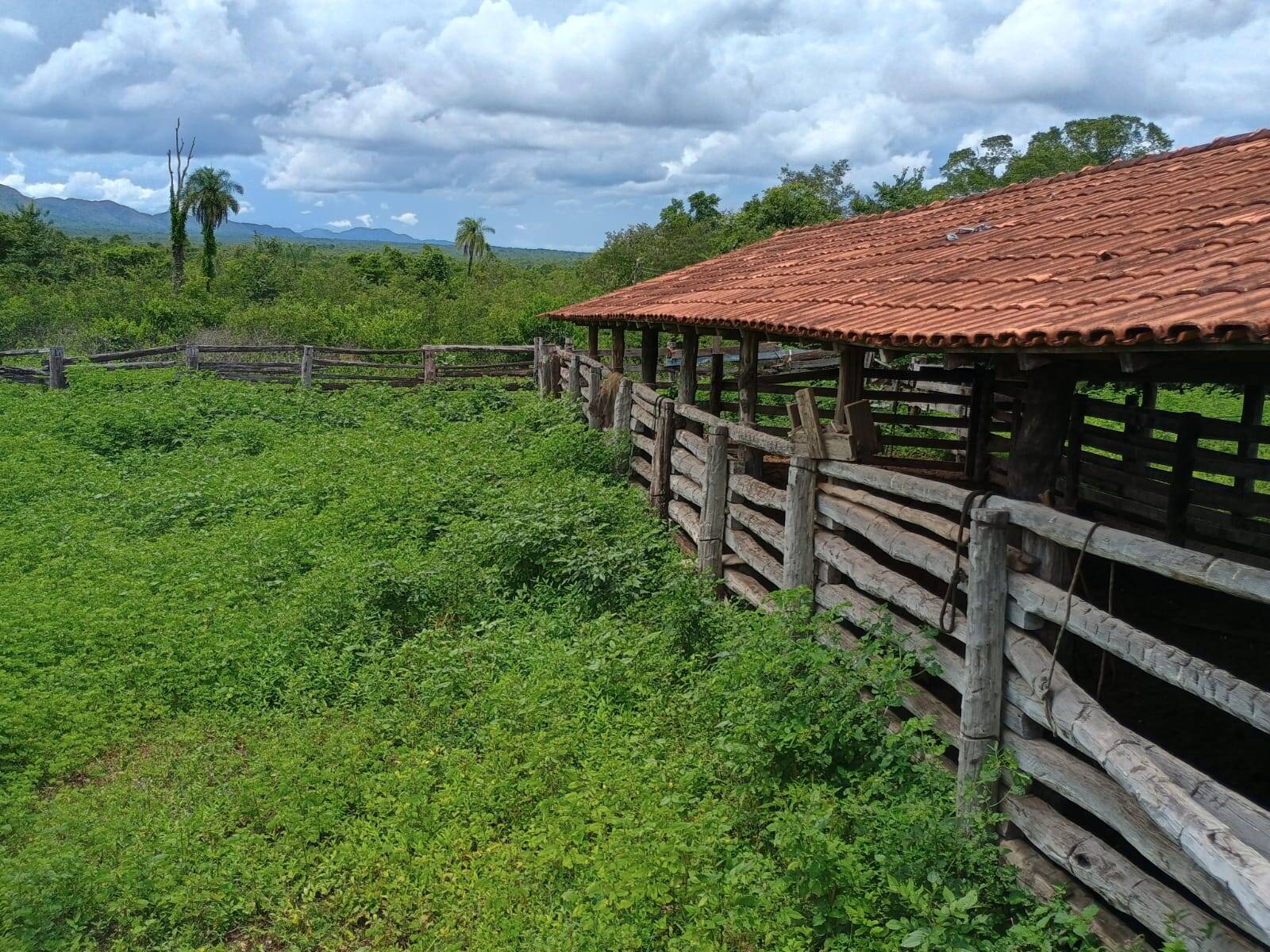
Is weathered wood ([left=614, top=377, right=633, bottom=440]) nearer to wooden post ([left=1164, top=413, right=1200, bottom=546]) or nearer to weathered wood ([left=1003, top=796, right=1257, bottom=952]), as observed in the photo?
wooden post ([left=1164, top=413, right=1200, bottom=546])

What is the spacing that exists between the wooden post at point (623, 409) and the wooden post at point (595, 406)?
113 centimetres

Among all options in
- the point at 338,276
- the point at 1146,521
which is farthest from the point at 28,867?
the point at 338,276

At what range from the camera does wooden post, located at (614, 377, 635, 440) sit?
11.5 metres

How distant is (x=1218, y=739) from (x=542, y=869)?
3.92m

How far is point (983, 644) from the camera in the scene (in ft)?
14.6

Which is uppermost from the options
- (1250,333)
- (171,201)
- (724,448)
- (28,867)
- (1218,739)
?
(171,201)

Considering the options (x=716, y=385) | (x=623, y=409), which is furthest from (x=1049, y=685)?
(x=716, y=385)

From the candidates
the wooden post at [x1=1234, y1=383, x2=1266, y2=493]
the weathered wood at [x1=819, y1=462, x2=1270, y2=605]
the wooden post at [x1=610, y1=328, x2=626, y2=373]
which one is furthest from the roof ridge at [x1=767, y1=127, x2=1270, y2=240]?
the weathered wood at [x1=819, y1=462, x2=1270, y2=605]

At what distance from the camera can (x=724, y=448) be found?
807 cm

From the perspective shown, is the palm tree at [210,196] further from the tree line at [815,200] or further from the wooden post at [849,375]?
the wooden post at [849,375]

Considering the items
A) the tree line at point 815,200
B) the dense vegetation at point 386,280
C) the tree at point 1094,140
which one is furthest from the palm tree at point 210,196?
the tree at point 1094,140

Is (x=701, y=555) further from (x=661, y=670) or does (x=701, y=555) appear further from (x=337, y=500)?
(x=337, y=500)

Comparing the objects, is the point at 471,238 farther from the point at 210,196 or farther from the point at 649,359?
the point at 649,359

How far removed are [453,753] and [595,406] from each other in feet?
24.3
